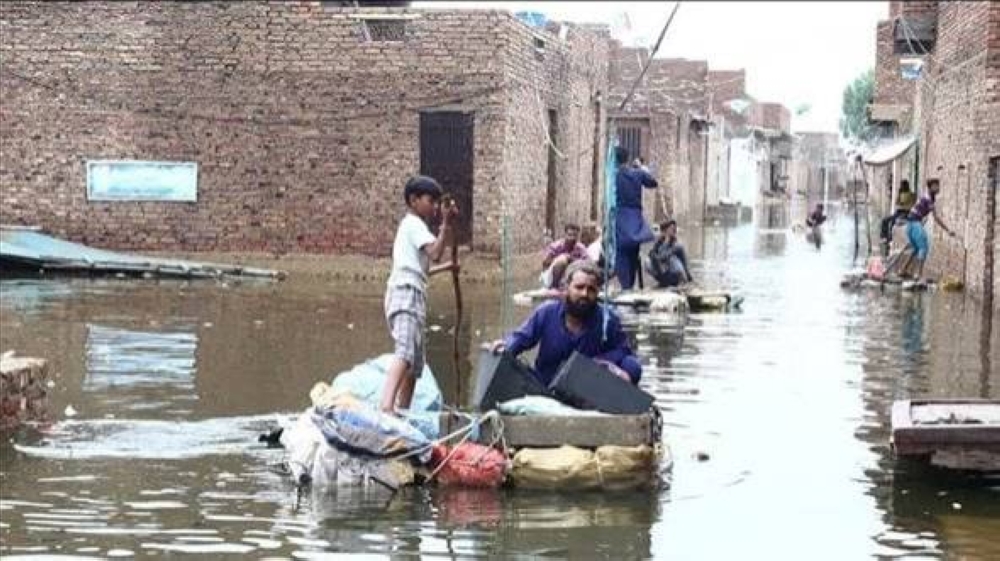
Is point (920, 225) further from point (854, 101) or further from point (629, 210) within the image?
point (854, 101)

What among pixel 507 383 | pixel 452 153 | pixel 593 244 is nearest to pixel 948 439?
pixel 507 383

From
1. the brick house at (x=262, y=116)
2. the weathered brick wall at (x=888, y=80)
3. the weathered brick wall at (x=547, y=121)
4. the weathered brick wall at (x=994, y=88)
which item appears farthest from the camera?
the weathered brick wall at (x=888, y=80)

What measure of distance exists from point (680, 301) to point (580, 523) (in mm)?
11478

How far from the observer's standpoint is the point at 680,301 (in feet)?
64.5

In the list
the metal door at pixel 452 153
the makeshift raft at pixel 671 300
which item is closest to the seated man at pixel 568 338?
the makeshift raft at pixel 671 300

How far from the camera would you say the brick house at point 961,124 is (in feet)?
72.2

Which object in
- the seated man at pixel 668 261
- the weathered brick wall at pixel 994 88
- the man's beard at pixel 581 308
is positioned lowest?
the seated man at pixel 668 261

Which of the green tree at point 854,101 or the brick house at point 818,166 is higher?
the green tree at point 854,101

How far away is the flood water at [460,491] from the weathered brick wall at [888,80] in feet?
83.1

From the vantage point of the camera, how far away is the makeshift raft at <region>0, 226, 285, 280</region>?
78.2 ft

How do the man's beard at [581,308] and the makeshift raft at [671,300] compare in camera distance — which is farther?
the makeshift raft at [671,300]

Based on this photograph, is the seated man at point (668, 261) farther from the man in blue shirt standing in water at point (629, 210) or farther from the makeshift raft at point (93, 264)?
the makeshift raft at point (93, 264)

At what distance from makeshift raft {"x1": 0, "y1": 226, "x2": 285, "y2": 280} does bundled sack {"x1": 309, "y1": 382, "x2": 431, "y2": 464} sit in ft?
49.7

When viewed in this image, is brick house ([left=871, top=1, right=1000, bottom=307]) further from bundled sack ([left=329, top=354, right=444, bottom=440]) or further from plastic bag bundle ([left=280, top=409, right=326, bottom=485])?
plastic bag bundle ([left=280, top=409, right=326, bottom=485])
